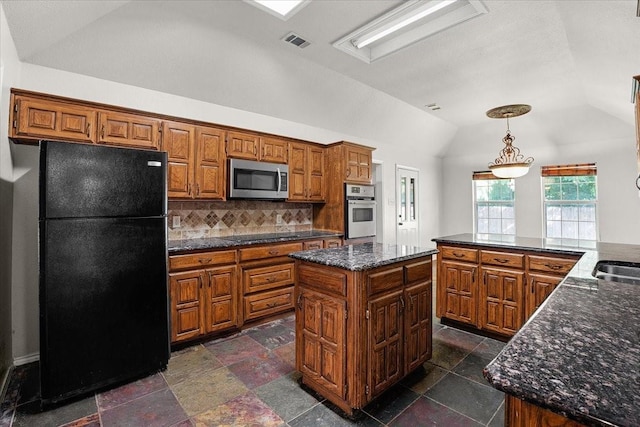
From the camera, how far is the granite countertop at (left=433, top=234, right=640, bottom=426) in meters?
0.61

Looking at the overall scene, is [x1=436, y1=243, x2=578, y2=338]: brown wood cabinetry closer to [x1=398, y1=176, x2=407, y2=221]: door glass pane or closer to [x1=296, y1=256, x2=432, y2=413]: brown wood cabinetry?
[x1=296, y1=256, x2=432, y2=413]: brown wood cabinetry

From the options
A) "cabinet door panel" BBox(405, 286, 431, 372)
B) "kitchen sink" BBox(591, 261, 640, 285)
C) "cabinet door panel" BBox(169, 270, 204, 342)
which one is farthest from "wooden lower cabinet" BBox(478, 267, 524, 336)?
"cabinet door panel" BBox(169, 270, 204, 342)

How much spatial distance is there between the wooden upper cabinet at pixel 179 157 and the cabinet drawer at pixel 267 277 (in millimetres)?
1049

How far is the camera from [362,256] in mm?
2125

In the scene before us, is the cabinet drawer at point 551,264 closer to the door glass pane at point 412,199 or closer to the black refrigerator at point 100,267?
the black refrigerator at point 100,267

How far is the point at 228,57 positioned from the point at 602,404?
11.7 feet

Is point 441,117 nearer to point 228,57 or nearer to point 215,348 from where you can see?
point 228,57

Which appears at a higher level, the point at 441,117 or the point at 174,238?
the point at 441,117

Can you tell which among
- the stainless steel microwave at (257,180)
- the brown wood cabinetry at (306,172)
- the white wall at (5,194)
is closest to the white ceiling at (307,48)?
the white wall at (5,194)

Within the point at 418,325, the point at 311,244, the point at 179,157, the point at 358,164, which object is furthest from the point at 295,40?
the point at 418,325

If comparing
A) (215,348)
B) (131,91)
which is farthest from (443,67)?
(215,348)

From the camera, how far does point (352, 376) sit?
183 cm

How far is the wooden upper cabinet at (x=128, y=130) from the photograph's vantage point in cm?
266

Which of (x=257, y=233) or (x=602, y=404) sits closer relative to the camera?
(x=602, y=404)
